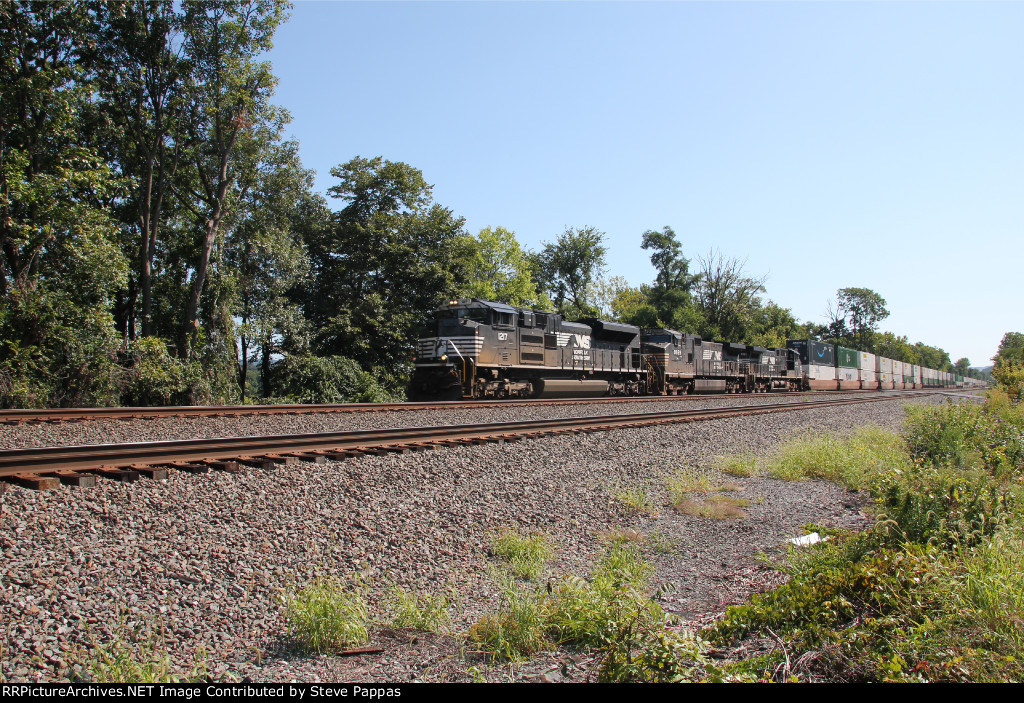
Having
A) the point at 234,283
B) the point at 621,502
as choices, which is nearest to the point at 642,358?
the point at 234,283

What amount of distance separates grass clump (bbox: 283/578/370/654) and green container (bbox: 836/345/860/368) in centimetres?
4552

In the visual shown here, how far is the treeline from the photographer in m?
15.3

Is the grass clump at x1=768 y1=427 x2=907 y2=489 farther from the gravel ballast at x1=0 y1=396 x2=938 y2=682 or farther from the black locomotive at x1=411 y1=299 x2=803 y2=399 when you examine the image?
the black locomotive at x1=411 y1=299 x2=803 y2=399

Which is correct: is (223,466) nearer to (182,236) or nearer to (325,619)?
(325,619)

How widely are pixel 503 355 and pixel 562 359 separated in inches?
117

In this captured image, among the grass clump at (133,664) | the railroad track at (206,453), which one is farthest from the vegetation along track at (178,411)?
the grass clump at (133,664)

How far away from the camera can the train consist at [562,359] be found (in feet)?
56.9

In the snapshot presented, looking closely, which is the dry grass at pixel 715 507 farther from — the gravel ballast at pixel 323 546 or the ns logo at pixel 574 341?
the ns logo at pixel 574 341

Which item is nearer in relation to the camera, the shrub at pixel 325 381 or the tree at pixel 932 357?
the shrub at pixel 325 381

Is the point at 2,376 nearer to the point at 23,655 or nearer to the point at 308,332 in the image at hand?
the point at 308,332

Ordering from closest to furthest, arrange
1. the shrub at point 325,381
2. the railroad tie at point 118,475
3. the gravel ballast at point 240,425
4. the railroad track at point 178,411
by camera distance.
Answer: the railroad tie at point 118,475, the gravel ballast at point 240,425, the railroad track at point 178,411, the shrub at point 325,381

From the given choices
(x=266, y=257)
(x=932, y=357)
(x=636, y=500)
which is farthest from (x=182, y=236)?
(x=932, y=357)

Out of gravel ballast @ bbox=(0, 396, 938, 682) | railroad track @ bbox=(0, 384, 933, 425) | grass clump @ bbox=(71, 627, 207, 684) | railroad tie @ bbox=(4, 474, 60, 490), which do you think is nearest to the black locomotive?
railroad track @ bbox=(0, 384, 933, 425)

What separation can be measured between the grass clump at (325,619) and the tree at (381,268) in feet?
66.7
